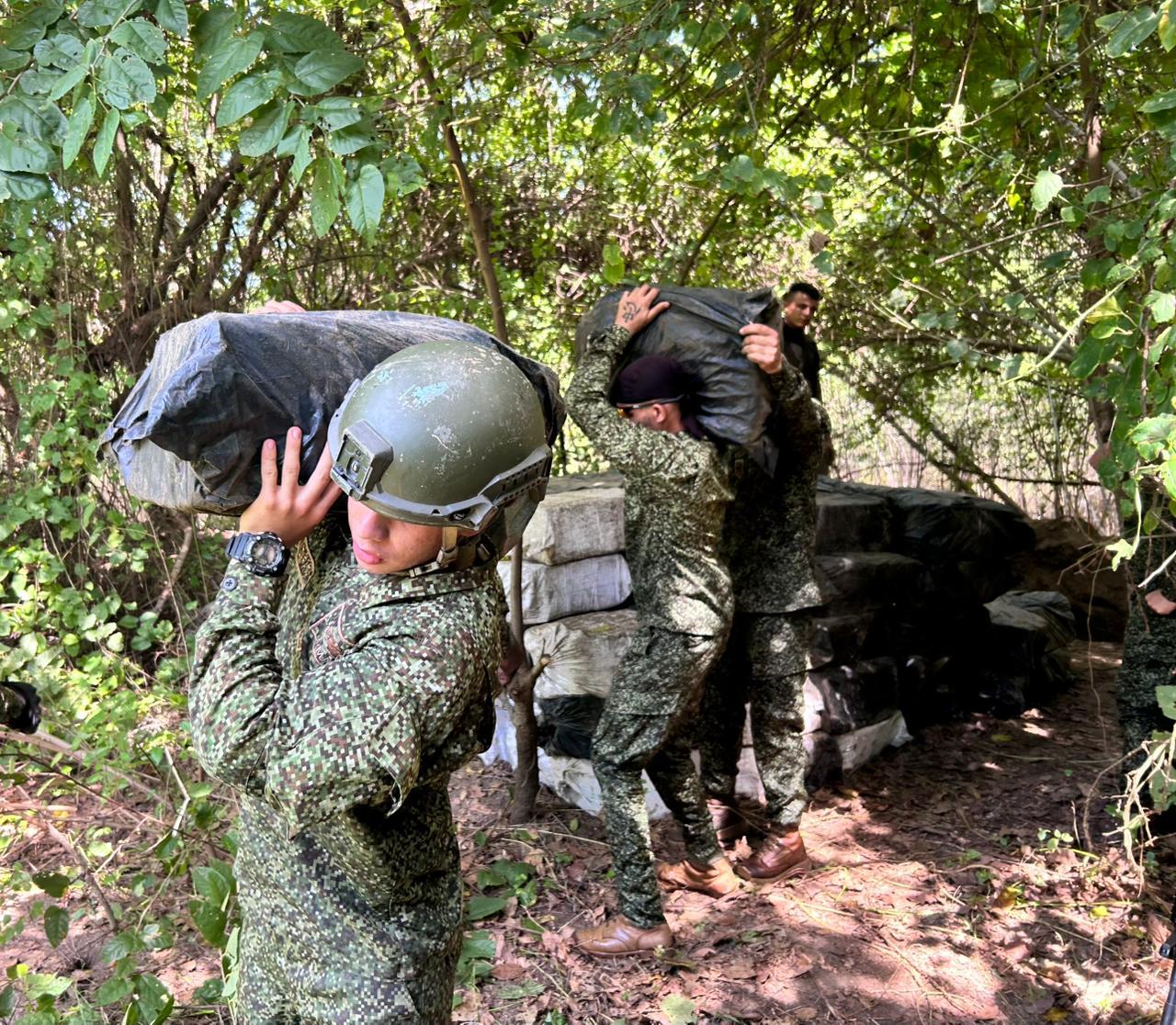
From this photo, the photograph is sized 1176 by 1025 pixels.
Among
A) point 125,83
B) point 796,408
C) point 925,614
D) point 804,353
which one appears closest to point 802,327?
point 804,353

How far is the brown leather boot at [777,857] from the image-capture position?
4066mm

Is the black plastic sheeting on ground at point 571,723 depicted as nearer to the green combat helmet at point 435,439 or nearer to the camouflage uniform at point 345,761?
the camouflage uniform at point 345,761

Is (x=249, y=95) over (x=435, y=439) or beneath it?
over

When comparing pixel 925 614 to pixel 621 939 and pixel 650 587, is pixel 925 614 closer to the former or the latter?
pixel 650 587

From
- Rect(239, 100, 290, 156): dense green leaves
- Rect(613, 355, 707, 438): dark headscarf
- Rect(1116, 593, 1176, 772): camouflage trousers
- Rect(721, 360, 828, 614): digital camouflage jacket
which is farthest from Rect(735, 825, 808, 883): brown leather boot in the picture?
Rect(239, 100, 290, 156): dense green leaves

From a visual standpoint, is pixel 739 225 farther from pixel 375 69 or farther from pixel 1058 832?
pixel 1058 832

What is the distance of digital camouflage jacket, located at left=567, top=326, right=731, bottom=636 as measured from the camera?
3.51 meters

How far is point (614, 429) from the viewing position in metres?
3.51

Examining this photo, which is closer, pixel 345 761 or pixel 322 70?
pixel 345 761

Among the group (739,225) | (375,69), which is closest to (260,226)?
(375,69)

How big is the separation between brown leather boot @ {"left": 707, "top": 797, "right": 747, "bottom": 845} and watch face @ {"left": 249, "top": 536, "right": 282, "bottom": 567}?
3181mm

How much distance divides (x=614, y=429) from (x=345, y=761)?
7.24ft

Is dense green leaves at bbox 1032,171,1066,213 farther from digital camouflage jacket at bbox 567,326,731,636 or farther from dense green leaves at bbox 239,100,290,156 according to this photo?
dense green leaves at bbox 239,100,290,156

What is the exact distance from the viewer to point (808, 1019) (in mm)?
3256
